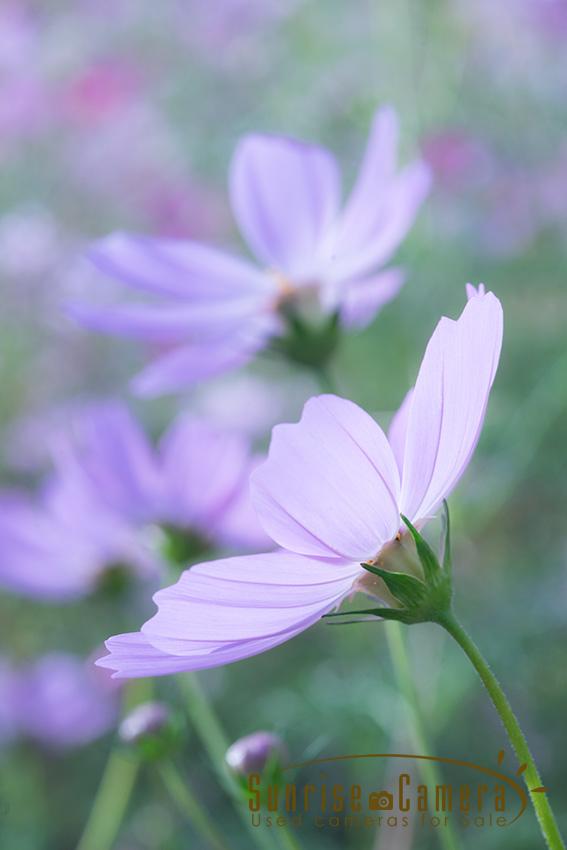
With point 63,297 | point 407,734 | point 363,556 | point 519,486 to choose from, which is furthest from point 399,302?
point 363,556

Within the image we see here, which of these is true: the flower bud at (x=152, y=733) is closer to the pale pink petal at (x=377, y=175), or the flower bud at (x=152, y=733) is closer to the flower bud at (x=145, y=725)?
the flower bud at (x=145, y=725)

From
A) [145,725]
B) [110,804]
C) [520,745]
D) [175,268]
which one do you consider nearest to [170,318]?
[175,268]

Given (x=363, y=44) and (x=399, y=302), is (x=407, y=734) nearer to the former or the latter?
(x=399, y=302)

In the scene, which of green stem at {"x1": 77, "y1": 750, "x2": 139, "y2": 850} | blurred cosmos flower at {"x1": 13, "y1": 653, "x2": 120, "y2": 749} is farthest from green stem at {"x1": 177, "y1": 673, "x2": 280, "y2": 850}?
blurred cosmos flower at {"x1": 13, "y1": 653, "x2": 120, "y2": 749}

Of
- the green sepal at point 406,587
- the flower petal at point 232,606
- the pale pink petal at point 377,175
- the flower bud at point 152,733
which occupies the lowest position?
the flower petal at point 232,606

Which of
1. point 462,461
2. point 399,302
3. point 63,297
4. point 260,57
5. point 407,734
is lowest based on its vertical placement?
point 462,461

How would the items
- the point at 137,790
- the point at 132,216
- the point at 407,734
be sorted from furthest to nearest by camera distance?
the point at 132,216
the point at 137,790
the point at 407,734

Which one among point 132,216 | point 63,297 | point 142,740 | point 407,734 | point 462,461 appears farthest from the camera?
point 132,216

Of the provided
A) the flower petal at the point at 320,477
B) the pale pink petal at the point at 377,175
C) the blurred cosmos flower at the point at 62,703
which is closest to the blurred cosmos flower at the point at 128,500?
the pale pink petal at the point at 377,175
